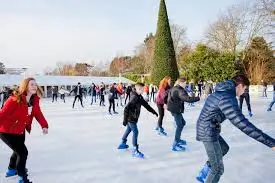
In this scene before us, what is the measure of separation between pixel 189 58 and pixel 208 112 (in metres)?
27.2

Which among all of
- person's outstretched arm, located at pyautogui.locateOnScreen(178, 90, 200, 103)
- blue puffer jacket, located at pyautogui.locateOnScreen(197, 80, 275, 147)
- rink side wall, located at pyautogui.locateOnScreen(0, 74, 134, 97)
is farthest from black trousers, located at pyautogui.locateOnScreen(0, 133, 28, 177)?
rink side wall, located at pyautogui.locateOnScreen(0, 74, 134, 97)

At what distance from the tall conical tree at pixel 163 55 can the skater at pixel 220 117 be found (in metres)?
22.4

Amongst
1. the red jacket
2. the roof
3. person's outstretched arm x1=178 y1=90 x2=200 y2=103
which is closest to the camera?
the red jacket

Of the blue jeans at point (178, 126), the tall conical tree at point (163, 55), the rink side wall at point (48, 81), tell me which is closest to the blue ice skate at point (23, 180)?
the blue jeans at point (178, 126)

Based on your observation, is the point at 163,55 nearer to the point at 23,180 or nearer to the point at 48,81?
the point at 48,81

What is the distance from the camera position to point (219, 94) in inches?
126

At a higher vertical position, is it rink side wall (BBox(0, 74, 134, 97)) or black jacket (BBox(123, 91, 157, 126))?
black jacket (BBox(123, 91, 157, 126))

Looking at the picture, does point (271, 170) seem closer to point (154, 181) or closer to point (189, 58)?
point (154, 181)

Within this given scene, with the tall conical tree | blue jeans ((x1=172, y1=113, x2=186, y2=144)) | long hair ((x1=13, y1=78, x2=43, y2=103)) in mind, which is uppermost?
the tall conical tree

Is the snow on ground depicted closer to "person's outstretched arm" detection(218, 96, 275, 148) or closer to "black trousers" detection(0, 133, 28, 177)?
"black trousers" detection(0, 133, 28, 177)

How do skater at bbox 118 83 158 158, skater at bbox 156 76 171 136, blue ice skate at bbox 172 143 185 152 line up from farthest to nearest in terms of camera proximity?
skater at bbox 156 76 171 136 → blue ice skate at bbox 172 143 185 152 → skater at bbox 118 83 158 158

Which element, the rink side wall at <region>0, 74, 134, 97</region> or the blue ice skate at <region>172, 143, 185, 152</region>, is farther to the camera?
the rink side wall at <region>0, 74, 134, 97</region>

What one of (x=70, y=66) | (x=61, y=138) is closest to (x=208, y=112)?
(x=61, y=138)

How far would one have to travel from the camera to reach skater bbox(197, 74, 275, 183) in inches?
116
